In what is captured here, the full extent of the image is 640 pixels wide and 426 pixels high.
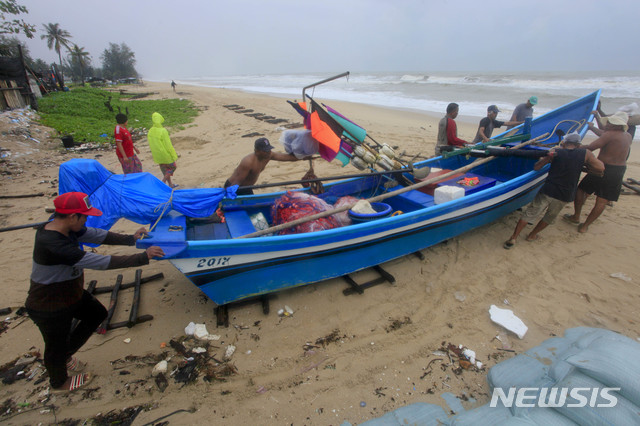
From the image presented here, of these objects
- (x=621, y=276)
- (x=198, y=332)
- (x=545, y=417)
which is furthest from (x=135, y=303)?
(x=621, y=276)

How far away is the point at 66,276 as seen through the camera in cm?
247

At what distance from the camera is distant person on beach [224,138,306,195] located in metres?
4.37

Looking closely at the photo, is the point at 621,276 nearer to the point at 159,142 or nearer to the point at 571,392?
the point at 571,392

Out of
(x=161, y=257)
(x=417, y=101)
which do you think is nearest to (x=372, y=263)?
(x=161, y=257)

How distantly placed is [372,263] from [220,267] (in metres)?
1.97

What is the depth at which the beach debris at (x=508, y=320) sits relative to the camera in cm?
334

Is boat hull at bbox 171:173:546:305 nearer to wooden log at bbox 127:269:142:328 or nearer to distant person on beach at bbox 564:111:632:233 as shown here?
wooden log at bbox 127:269:142:328

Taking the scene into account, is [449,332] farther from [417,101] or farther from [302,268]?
[417,101]

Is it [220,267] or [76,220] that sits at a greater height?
[76,220]

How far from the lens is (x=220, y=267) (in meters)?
3.12

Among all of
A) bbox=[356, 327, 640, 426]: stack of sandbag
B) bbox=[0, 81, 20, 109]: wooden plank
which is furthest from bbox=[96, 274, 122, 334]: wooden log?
bbox=[0, 81, 20, 109]: wooden plank

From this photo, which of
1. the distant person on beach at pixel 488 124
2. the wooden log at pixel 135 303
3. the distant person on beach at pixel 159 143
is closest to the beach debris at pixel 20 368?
the wooden log at pixel 135 303

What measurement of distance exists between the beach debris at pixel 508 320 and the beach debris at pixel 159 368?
12.1 ft
